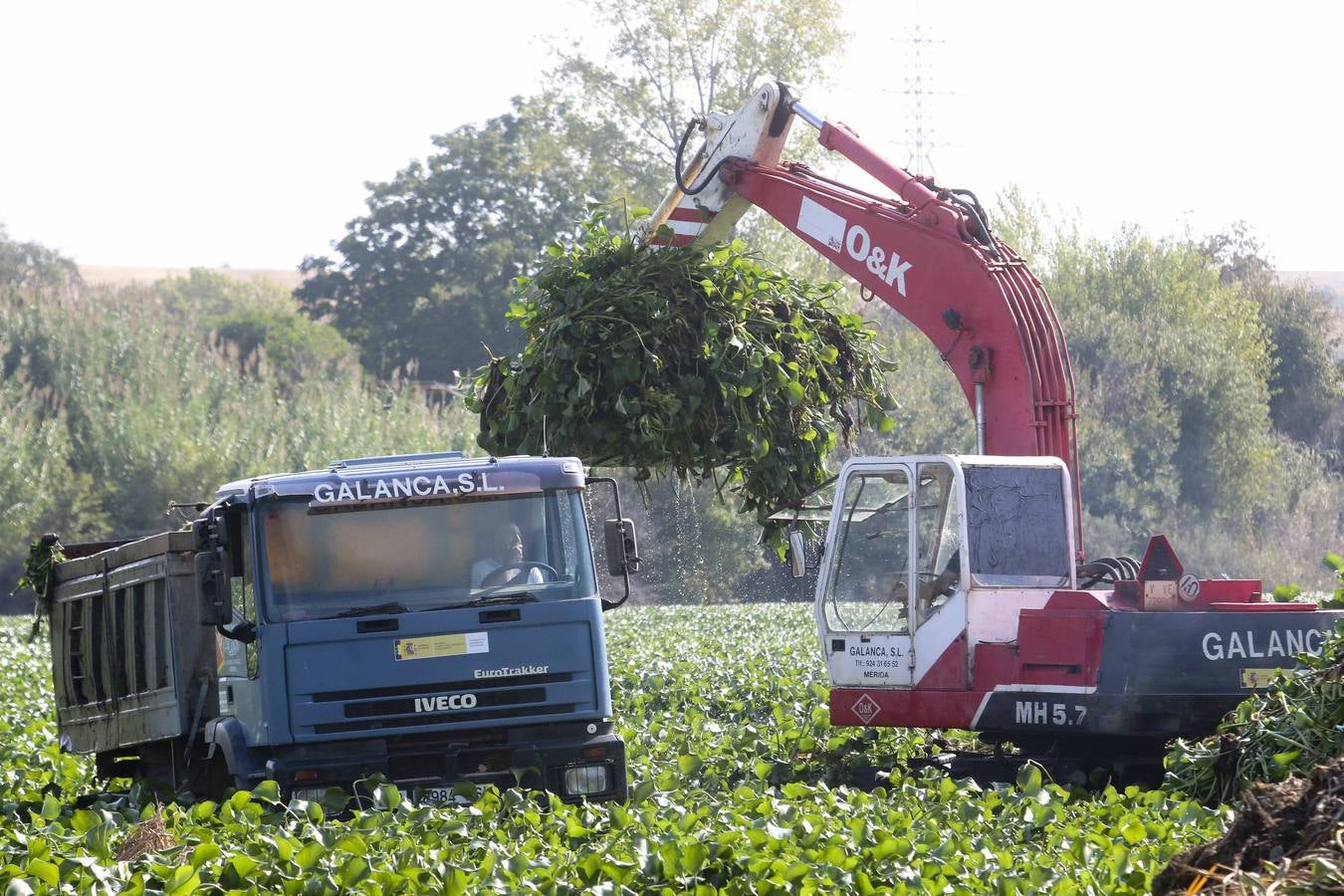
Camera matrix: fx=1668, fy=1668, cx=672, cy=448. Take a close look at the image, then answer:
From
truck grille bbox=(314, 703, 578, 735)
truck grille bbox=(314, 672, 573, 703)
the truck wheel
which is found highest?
truck grille bbox=(314, 672, 573, 703)

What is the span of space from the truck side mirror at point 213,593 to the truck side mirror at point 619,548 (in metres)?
2.42

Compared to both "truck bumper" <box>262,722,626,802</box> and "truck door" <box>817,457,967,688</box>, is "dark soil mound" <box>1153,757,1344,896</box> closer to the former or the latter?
"truck bumper" <box>262,722,626,802</box>

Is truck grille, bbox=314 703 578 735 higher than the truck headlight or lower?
higher

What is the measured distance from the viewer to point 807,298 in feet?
45.4

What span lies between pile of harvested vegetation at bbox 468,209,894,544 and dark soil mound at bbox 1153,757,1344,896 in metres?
6.76

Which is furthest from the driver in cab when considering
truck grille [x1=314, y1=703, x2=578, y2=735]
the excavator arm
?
the excavator arm

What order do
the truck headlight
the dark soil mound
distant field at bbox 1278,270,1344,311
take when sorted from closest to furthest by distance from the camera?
the dark soil mound → the truck headlight → distant field at bbox 1278,270,1344,311

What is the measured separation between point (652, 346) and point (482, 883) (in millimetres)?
6453

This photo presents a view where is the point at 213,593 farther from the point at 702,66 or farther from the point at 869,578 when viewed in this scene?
the point at 702,66

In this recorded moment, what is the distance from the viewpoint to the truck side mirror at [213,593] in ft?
32.6

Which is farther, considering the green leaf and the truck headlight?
the truck headlight

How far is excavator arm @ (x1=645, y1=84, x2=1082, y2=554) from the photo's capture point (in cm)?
1177

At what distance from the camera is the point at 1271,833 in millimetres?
6418

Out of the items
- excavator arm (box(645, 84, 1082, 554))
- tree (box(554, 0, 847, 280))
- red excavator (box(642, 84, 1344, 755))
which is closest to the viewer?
red excavator (box(642, 84, 1344, 755))
